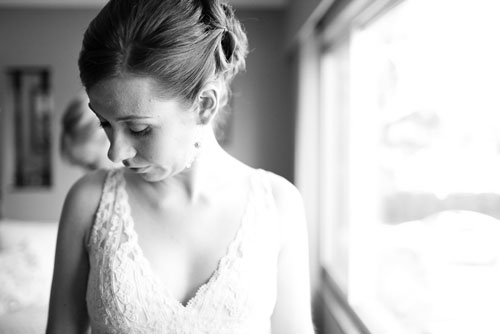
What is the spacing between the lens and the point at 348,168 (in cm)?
254

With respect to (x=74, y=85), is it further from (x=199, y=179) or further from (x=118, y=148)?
(x=118, y=148)

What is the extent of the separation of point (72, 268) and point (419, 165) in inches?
47.9

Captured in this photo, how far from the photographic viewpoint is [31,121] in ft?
12.6

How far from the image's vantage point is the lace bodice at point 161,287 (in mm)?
947

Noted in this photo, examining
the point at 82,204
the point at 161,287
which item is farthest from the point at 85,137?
the point at 161,287

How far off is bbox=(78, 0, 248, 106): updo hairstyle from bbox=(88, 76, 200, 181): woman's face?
0.06 feet

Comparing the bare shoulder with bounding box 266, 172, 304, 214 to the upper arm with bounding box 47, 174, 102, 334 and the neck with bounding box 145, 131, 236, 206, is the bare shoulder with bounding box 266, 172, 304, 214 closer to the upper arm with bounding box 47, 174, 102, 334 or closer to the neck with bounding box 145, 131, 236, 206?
the neck with bounding box 145, 131, 236, 206

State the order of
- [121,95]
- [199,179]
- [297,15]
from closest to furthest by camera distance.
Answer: [121,95] < [199,179] < [297,15]

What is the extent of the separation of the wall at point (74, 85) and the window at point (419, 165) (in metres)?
1.07

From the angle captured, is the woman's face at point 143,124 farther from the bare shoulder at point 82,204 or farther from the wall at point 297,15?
the wall at point 297,15

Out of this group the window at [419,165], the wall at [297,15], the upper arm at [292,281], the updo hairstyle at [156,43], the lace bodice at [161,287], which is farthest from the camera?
the wall at [297,15]

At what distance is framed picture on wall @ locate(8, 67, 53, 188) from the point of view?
3842 millimetres

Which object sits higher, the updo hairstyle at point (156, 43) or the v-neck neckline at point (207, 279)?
the updo hairstyle at point (156, 43)

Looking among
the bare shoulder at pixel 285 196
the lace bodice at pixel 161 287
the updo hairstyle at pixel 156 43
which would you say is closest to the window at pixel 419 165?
the bare shoulder at pixel 285 196
